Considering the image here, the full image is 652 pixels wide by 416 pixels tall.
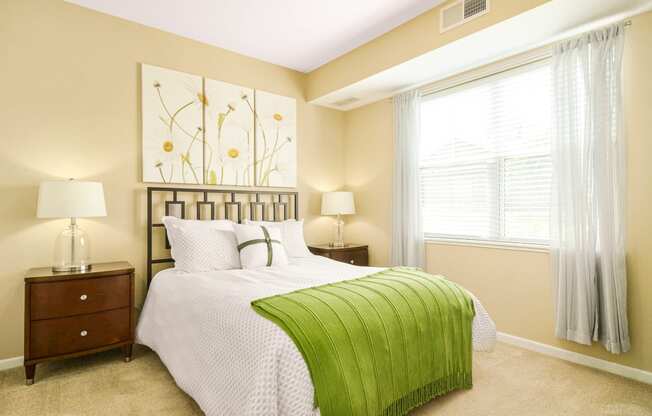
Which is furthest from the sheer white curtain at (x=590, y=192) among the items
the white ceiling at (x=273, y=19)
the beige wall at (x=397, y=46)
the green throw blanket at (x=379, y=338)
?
the white ceiling at (x=273, y=19)

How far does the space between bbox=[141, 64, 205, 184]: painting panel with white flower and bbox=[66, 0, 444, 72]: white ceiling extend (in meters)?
0.43

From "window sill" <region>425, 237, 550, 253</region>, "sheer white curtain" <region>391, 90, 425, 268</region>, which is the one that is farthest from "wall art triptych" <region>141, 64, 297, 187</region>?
"window sill" <region>425, 237, 550, 253</region>

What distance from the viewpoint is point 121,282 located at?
2.66 meters

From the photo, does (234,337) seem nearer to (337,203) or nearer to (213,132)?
(213,132)

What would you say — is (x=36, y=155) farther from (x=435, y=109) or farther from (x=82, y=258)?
(x=435, y=109)

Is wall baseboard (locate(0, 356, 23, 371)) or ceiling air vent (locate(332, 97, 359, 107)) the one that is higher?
ceiling air vent (locate(332, 97, 359, 107))

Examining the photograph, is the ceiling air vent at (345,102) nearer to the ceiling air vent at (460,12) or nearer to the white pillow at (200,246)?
the ceiling air vent at (460,12)

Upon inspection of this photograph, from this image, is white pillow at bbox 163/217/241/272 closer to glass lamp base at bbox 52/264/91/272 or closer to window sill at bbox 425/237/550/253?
glass lamp base at bbox 52/264/91/272

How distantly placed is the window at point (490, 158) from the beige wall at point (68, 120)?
248 centimetres

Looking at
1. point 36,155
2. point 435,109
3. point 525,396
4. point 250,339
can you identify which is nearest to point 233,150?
point 36,155

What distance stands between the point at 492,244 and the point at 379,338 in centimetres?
193

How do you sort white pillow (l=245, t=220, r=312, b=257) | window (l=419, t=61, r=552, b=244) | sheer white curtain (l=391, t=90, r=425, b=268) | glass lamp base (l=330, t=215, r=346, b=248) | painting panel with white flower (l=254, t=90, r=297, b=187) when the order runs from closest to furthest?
window (l=419, t=61, r=552, b=244), white pillow (l=245, t=220, r=312, b=257), sheer white curtain (l=391, t=90, r=425, b=268), painting panel with white flower (l=254, t=90, r=297, b=187), glass lamp base (l=330, t=215, r=346, b=248)

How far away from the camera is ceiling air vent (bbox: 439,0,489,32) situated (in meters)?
2.60

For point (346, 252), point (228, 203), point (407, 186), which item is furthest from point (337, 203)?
point (228, 203)
